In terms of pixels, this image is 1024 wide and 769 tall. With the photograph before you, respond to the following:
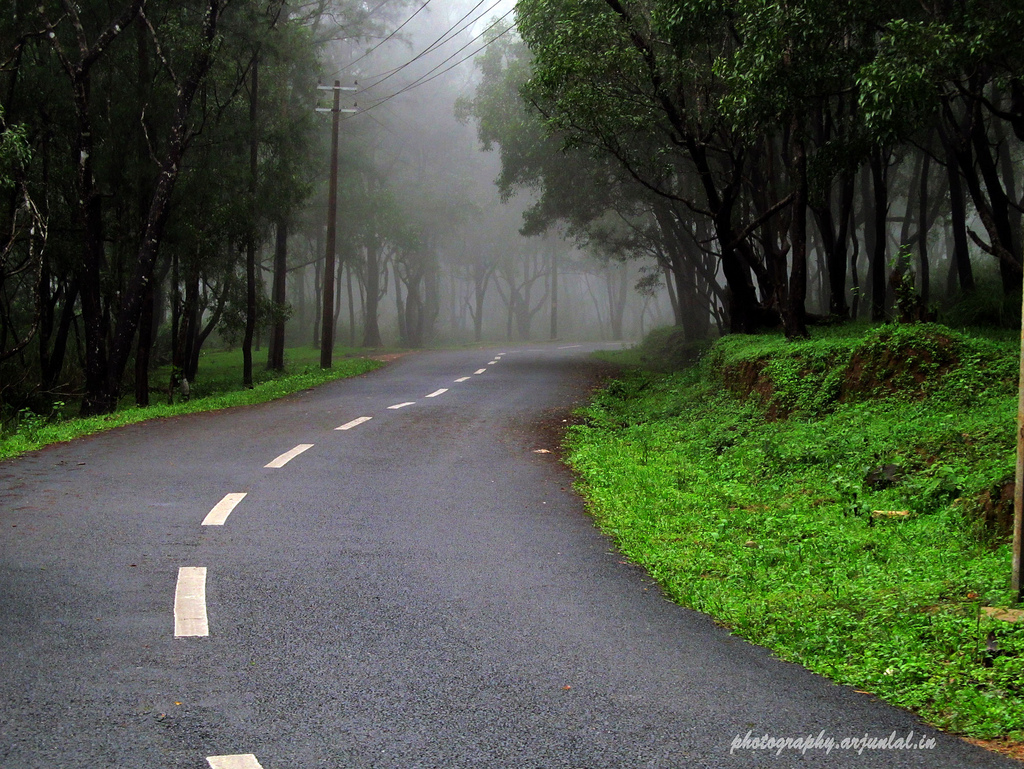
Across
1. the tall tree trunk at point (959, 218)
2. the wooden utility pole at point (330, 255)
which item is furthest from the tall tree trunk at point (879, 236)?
the wooden utility pole at point (330, 255)

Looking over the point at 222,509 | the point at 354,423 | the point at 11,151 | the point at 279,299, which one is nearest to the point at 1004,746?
the point at 222,509

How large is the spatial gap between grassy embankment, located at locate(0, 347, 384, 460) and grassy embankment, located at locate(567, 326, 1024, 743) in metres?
7.13

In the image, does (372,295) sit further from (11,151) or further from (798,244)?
(798,244)

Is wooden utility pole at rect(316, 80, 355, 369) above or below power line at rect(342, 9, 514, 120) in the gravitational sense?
below

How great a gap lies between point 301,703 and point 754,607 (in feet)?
9.34

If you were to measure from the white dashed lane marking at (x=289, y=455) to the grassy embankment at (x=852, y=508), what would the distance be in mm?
3399

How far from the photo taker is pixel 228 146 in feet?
87.2

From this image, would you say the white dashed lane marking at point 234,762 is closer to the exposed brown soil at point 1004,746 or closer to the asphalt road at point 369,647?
the asphalt road at point 369,647

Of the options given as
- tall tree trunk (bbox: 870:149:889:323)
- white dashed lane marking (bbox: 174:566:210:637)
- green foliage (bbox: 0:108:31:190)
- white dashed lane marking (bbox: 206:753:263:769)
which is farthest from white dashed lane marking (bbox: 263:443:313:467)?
tall tree trunk (bbox: 870:149:889:323)

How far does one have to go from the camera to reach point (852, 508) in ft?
27.2

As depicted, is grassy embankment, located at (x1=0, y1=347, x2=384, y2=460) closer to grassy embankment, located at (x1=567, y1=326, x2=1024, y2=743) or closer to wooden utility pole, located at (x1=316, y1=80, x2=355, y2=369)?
wooden utility pole, located at (x1=316, y1=80, x2=355, y2=369)

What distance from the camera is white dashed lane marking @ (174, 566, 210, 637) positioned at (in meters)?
5.14

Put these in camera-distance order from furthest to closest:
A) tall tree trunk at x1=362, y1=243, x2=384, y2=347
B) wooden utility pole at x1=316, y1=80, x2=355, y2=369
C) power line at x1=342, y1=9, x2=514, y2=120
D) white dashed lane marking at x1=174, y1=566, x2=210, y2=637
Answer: tall tree trunk at x1=362, y1=243, x2=384, y2=347 < power line at x1=342, y1=9, x2=514, y2=120 < wooden utility pole at x1=316, y1=80, x2=355, y2=369 < white dashed lane marking at x1=174, y1=566, x2=210, y2=637

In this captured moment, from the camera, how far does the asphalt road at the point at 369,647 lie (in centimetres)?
379
